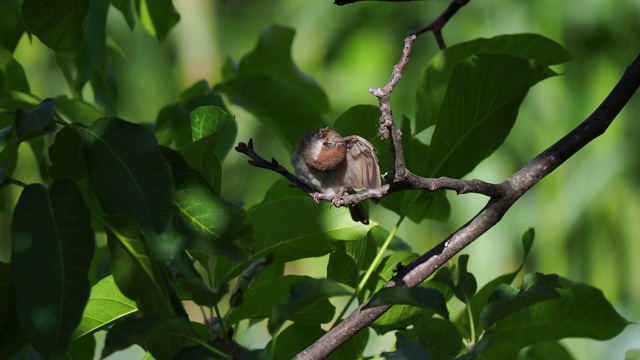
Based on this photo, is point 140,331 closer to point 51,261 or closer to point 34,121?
point 51,261

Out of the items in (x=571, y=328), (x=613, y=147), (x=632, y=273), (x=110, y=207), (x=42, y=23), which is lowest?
(x=632, y=273)

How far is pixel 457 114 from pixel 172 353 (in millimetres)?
646

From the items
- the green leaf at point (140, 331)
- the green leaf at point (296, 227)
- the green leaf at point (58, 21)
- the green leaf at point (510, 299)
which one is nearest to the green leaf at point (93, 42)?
the green leaf at point (58, 21)

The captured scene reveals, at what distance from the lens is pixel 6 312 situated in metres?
1.00

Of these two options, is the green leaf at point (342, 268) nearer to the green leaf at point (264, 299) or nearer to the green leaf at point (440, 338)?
the green leaf at point (264, 299)

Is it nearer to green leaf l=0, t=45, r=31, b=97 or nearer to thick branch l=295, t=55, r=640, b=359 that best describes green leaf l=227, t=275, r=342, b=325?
→ thick branch l=295, t=55, r=640, b=359

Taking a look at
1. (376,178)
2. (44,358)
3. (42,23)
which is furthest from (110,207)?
(376,178)

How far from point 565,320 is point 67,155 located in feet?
2.41

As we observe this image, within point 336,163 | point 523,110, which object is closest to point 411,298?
point 336,163

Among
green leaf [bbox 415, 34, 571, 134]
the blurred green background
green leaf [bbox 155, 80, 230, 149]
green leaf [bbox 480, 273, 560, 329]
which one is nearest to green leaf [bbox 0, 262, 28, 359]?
green leaf [bbox 480, 273, 560, 329]

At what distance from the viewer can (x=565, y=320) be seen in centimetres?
128

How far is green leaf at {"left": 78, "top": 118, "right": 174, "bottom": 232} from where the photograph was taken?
3.06 ft

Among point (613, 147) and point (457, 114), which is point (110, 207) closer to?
point (457, 114)

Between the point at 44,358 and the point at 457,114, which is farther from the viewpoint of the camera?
the point at 457,114
